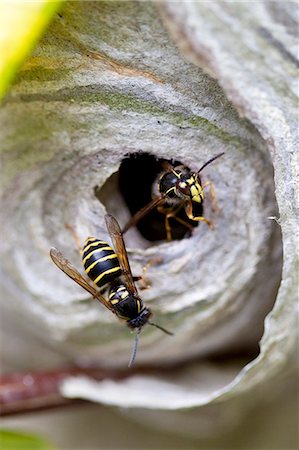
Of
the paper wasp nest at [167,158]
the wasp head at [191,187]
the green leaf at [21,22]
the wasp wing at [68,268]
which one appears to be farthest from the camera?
the wasp wing at [68,268]

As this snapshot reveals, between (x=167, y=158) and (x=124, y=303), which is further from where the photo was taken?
(x=124, y=303)

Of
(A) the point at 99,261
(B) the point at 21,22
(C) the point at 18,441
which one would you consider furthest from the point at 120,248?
(B) the point at 21,22

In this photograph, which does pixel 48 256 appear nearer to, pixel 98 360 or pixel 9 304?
pixel 9 304

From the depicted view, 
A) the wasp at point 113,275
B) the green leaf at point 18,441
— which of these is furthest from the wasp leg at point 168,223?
the green leaf at point 18,441

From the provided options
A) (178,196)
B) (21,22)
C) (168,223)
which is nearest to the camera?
(21,22)

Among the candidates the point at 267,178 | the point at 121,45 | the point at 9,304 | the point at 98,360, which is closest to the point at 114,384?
the point at 98,360

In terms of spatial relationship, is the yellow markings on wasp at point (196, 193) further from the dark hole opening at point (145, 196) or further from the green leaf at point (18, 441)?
the green leaf at point (18, 441)

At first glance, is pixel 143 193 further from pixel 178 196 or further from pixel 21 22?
pixel 21 22

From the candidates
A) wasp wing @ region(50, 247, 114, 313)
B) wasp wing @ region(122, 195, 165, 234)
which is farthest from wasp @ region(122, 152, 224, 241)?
wasp wing @ region(50, 247, 114, 313)
